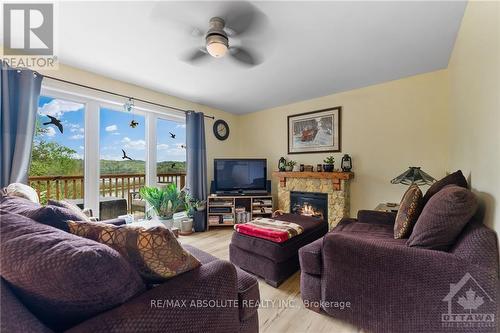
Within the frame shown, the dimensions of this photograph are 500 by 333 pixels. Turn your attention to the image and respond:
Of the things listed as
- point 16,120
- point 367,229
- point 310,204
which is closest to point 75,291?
point 367,229

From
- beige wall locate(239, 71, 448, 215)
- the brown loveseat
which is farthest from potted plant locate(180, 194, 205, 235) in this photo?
the brown loveseat

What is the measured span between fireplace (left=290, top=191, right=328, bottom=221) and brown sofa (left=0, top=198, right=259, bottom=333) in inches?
110

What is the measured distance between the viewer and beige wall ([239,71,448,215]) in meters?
2.63

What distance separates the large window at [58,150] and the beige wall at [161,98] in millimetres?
330

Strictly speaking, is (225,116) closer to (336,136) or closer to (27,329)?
(336,136)

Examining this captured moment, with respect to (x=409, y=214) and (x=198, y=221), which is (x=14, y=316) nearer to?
(x=409, y=214)

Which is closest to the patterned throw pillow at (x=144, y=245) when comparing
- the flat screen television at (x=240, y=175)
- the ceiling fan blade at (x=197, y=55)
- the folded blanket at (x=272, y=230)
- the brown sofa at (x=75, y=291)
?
the brown sofa at (x=75, y=291)

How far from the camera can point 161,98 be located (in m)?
3.37

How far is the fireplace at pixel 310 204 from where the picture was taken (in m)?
3.36

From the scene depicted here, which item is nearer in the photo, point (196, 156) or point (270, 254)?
point (270, 254)

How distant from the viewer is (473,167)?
1507 mm

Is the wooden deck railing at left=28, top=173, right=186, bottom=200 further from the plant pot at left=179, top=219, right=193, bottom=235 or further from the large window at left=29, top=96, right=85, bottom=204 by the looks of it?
the plant pot at left=179, top=219, right=193, bottom=235

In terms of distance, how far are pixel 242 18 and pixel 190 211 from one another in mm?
2852

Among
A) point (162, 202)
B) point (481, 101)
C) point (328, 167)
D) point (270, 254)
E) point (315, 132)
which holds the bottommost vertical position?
point (270, 254)
